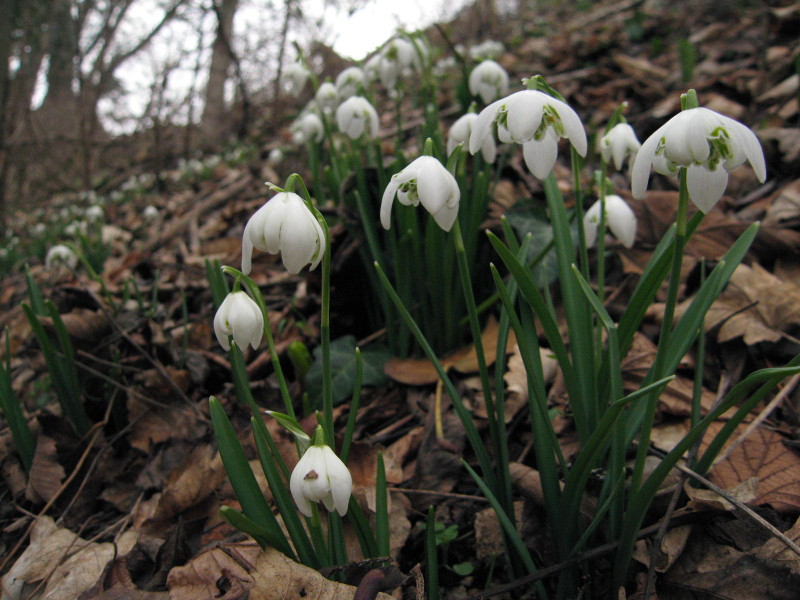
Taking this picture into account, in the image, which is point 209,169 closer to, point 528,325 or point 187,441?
point 187,441

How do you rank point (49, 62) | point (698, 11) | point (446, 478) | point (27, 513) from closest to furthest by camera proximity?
point (446, 478), point (27, 513), point (698, 11), point (49, 62)

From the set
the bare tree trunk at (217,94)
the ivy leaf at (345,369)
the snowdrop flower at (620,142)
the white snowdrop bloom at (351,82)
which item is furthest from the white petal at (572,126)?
the bare tree trunk at (217,94)

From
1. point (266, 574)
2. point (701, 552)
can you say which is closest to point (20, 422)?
point (266, 574)

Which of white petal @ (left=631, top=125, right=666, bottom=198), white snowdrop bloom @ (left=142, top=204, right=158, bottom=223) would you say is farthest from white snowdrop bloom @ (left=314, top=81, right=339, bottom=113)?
white snowdrop bloom @ (left=142, top=204, right=158, bottom=223)

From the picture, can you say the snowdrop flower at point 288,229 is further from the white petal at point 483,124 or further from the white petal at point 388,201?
the white petal at point 483,124

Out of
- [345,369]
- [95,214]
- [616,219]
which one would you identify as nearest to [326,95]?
[345,369]
